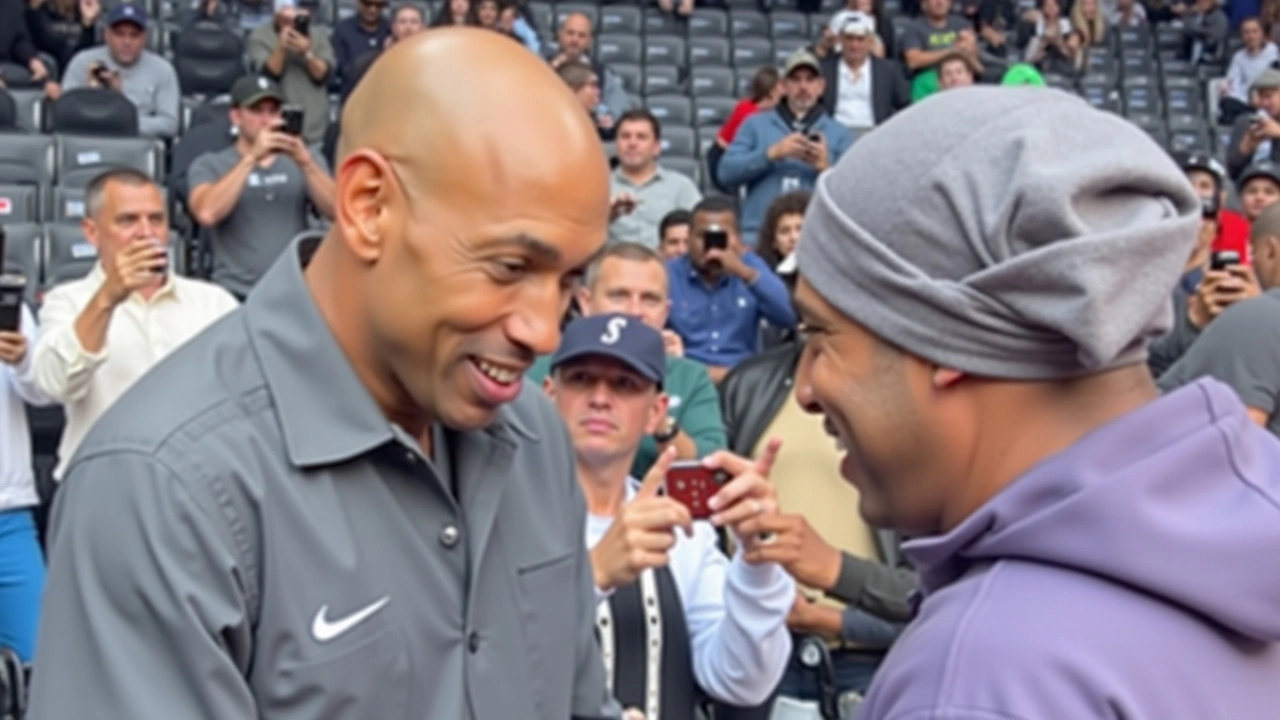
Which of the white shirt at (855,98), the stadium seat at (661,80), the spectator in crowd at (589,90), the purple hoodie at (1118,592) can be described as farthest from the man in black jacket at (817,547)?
the stadium seat at (661,80)

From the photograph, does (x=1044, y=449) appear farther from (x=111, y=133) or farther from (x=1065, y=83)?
(x=1065, y=83)

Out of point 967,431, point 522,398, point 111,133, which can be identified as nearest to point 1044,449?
point 967,431

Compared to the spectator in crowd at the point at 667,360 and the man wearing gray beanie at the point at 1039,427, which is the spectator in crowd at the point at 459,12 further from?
the man wearing gray beanie at the point at 1039,427

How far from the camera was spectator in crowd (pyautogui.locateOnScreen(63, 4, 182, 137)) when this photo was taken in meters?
11.4

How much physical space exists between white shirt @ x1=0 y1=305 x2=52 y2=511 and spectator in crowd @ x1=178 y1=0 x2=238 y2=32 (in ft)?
24.0

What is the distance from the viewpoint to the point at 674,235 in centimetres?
848

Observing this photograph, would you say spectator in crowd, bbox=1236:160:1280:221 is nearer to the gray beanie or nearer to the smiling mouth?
the smiling mouth

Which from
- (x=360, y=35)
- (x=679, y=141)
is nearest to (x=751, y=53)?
(x=679, y=141)

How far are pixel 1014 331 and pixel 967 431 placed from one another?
3.8 inches

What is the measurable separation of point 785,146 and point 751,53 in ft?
17.6

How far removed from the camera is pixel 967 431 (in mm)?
1524

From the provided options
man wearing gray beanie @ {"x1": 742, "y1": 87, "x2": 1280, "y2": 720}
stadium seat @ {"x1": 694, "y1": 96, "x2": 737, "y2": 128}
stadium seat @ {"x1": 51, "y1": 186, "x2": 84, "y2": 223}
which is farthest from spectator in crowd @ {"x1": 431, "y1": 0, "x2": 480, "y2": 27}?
man wearing gray beanie @ {"x1": 742, "y1": 87, "x2": 1280, "y2": 720}

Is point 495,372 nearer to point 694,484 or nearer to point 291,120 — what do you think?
point 694,484

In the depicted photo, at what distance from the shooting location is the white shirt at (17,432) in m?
5.91
